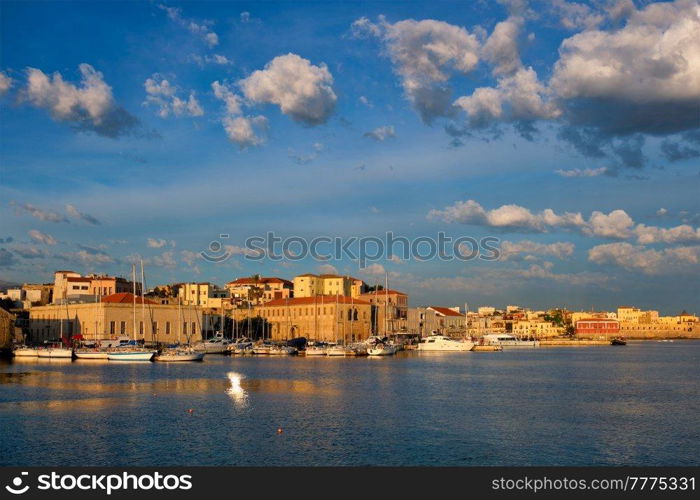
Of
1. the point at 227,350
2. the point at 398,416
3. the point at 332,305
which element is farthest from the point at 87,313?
the point at 398,416

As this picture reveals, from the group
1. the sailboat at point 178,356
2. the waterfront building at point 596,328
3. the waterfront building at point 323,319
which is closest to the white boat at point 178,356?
the sailboat at point 178,356

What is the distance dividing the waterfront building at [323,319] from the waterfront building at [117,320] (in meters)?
17.4

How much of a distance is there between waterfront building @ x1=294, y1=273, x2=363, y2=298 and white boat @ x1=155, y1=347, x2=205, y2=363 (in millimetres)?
65196

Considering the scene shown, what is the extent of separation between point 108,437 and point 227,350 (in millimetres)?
61353

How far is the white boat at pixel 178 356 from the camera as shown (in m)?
63.8

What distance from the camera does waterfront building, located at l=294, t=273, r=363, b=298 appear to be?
436 ft

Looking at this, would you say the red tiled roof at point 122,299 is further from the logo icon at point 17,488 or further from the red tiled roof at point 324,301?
the logo icon at point 17,488

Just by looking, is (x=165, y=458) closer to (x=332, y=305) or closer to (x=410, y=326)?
(x=332, y=305)

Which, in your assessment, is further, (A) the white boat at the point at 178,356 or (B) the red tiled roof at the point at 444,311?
(B) the red tiled roof at the point at 444,311

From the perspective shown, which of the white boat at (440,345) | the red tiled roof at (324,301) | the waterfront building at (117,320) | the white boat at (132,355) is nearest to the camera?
the white boat at (132,355)

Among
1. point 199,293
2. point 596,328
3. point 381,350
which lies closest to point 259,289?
point 199,293

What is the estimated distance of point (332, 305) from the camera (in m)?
111

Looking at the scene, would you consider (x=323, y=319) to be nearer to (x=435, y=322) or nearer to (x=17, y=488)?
(x=435, y=322)

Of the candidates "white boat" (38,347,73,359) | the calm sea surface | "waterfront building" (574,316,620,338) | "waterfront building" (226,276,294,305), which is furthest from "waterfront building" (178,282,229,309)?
"waterfront building" (574,316,620,338)
